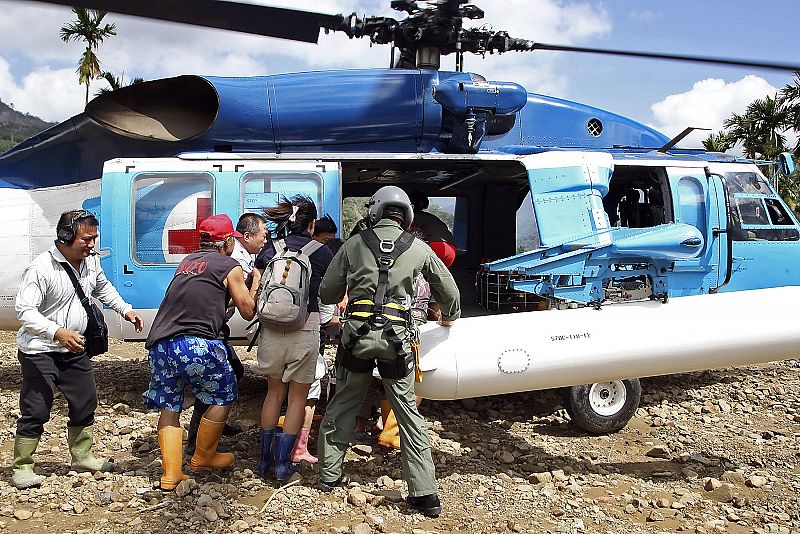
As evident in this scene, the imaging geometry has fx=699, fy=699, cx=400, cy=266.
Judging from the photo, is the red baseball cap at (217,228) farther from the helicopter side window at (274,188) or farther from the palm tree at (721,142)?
the palm tree at (721,142)

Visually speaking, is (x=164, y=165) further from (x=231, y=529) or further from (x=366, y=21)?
(x=231, y=529)

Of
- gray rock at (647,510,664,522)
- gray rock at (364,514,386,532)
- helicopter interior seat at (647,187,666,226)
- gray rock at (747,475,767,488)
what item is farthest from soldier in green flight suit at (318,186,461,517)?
helicopter interior seat at (647,187,666,226)

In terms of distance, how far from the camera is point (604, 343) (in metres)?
5.41

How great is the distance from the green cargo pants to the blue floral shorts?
72cm

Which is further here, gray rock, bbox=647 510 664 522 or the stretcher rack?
the stretcher rack

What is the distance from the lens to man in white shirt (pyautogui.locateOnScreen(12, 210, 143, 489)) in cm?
451

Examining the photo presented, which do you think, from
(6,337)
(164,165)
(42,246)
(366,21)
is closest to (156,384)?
(164,165)

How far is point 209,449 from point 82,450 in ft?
2.99

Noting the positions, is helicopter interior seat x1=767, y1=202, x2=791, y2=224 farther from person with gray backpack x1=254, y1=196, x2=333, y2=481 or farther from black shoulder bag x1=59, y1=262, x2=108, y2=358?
black shoulder bag x1=59, y1=262, x2=108, y2=358

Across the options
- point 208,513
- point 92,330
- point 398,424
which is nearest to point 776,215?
point 398,424

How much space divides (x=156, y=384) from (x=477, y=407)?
3.33 metres

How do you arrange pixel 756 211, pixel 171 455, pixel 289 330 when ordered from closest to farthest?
pixel 171 455 → pixel 289 330 → pixel 756 211

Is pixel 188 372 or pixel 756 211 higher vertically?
pixel 756 211

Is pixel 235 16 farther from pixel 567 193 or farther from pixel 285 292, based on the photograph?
pixel 567 193
